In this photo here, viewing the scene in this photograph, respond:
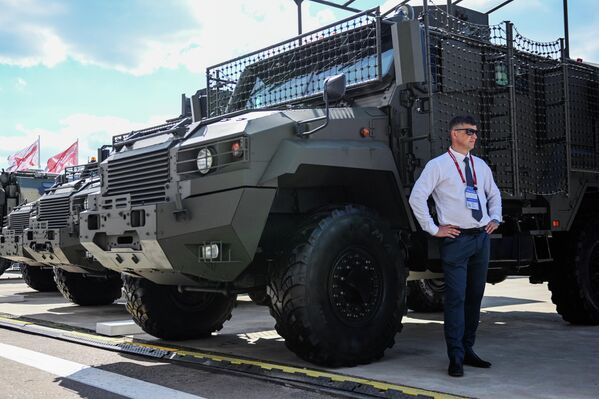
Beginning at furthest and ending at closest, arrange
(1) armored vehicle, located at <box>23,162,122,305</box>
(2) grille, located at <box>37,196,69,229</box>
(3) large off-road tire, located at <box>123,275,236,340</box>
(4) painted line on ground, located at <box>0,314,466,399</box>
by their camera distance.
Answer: (2) grille, located at <box>37,196,69,229</box>, (1) armored vehicle, located at <box>23,162,122,305</box>, (3) large off-road tire, located at <box>123,275,236,340</box>, (4) painted line on ground, located at <box>0,314,466,399</box>

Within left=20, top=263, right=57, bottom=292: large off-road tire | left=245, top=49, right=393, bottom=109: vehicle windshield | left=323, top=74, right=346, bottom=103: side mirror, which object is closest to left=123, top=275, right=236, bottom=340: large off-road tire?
left=245, top=49, right=393, bottom=109: vehicle windshield

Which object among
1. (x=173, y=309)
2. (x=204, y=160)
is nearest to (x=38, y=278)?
(x=173, y=309)

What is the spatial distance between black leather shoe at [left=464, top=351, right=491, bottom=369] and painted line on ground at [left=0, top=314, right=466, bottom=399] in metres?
0.90

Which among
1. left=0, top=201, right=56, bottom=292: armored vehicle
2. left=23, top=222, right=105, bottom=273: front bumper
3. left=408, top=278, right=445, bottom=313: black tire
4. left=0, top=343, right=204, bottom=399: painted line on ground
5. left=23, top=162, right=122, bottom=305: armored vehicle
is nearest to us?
left=0, top=343, right=204, bottom=399: painted line on ground

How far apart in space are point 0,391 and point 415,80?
3800mm

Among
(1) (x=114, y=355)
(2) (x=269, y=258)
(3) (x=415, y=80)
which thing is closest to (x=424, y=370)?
(2) (x=269, y=258)

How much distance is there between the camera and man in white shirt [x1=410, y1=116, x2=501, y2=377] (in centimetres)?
471

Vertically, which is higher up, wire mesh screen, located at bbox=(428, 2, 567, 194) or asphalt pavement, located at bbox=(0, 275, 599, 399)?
wire mesh screen, located at bbox=(428, 2, 567, 194)

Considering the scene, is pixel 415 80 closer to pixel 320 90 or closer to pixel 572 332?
pixel 320 90

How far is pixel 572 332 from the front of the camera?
22.7ft

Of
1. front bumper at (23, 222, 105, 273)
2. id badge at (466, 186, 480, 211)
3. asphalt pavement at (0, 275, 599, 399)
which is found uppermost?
id badge at (466, 186, 480, 211)

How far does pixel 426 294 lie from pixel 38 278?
861 centimetres

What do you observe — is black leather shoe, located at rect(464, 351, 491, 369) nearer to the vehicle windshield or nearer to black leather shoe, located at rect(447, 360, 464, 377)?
black leather shoe, located at rect(447, 360, 464, 377)

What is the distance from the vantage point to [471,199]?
4.78 metres
